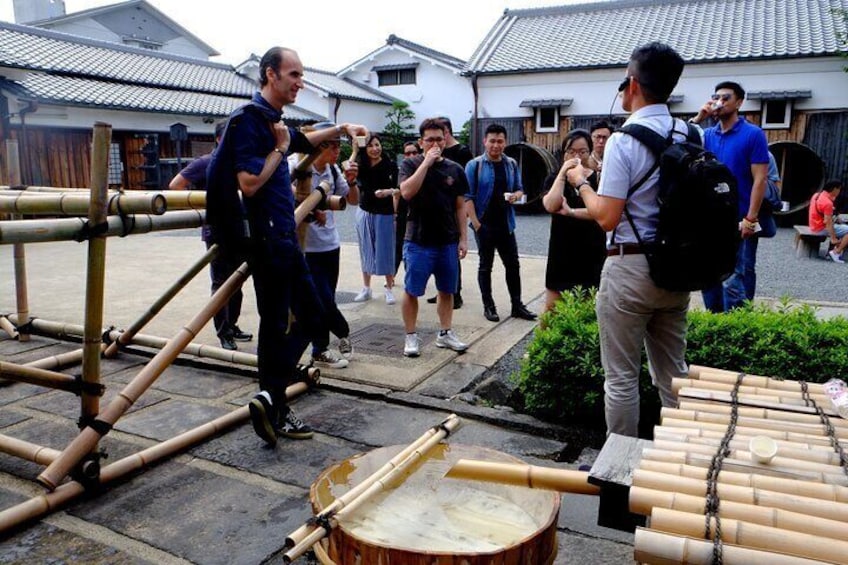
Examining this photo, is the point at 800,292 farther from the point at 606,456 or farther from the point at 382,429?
the point at 606,456

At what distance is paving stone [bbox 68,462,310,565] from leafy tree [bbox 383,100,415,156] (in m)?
23.8

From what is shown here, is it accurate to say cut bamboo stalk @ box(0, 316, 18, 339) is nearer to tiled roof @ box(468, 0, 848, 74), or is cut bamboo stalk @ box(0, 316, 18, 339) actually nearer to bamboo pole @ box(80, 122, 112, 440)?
bamboo pole @ box(80, 122, 112, 440)

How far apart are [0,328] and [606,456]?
6.18 m

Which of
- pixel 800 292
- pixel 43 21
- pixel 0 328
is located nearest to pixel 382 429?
pixel 0 328

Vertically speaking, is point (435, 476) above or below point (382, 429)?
above

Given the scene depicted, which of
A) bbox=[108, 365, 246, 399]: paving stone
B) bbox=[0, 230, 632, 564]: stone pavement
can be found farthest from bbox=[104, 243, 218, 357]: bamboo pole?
bbox=[108, 365, 246, 399]: paving stone

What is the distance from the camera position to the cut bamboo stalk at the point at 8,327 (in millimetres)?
5586

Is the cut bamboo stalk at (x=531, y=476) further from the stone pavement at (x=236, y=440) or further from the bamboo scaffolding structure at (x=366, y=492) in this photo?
the stone pavement at (x=236, y=440)

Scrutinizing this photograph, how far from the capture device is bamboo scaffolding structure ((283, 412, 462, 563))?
1.56 metres

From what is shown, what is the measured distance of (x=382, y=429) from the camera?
3.91 m

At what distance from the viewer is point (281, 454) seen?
3.57m

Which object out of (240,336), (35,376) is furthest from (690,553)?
(240,336)

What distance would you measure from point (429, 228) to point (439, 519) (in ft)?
10.9

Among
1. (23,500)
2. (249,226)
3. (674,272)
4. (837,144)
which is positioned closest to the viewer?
(674,272)
